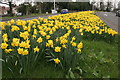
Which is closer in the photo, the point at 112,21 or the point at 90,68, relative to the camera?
the point at 90,68

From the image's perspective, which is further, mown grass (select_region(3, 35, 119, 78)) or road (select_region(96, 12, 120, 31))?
road (select_region(96, 12, 120, 31))

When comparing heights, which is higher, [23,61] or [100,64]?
[23,61]

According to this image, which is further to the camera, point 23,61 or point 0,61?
point 0,61

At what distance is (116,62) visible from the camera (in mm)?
3236

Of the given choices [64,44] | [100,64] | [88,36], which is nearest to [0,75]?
[64,44]

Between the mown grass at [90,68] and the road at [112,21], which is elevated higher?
the road at [112,21]

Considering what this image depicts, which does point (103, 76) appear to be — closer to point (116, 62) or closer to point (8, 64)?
point (116, 62)

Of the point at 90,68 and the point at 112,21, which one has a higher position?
the point at 112,21

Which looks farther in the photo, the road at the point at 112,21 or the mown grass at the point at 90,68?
the road at the point at 112,21

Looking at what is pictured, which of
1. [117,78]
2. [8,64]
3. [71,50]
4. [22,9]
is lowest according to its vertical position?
[117,78]

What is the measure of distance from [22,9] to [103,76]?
4062cm

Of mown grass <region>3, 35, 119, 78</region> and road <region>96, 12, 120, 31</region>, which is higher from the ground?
road <region>96, 12, 120, 31</region>

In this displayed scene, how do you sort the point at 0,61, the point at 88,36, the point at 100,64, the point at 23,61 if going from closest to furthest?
the point at 23,61 < the point at 0,61 < the point at 100,64 < the point at 88,36

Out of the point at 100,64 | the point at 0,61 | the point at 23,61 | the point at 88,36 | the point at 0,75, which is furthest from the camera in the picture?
the point at 88,36
